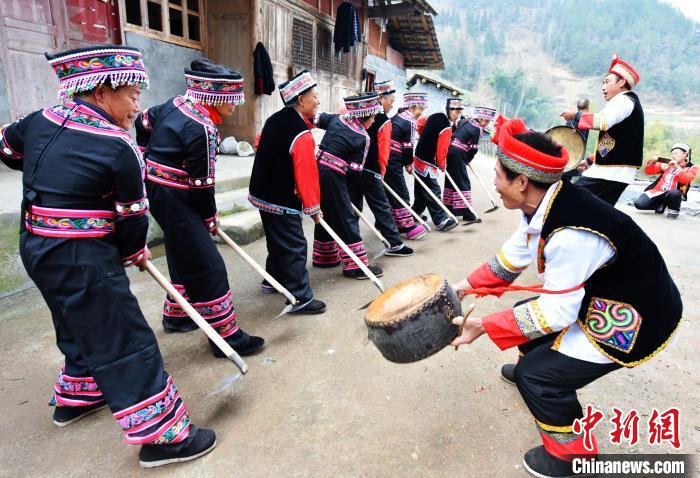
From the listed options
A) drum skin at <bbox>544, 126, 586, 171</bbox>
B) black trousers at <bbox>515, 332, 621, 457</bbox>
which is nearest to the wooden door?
drum skin at <bbox>544, 126, 586, 171</bbox>

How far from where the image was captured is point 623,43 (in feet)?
287

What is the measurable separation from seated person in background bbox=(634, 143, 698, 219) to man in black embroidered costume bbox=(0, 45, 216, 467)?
31.1 feet

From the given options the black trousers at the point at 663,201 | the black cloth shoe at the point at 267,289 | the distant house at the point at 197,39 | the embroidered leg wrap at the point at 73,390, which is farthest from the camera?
the black trousers at the point at 663,201

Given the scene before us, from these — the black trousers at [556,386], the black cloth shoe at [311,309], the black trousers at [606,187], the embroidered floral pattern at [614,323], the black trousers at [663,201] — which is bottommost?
the black trousers at [663,201]

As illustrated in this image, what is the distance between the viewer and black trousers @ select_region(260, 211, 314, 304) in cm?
341

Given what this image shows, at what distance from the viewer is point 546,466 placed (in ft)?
6.48

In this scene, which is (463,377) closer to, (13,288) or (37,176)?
(37,176)

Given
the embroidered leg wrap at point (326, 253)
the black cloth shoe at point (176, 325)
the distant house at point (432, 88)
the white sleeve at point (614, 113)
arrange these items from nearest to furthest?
the black cloth shoe at point (176, 325) → the white sleeve at point (614, 113) → the embroidered leg wrap at point (326, 253) → the distant house at point (432, 88)

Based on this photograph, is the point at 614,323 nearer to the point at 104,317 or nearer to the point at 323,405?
the point at 323,405

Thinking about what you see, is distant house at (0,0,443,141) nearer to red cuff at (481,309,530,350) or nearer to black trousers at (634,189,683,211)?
red cuff at (481,309,530,350)

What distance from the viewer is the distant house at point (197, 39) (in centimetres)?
505

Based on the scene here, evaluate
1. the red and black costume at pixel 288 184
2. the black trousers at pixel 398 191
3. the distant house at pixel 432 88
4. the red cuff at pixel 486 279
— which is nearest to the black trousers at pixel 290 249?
the red and black costume at pixel 288 184

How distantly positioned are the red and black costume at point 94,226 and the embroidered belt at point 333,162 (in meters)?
2.26

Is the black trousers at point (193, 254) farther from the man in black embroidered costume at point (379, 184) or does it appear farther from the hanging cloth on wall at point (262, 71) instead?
the hanging cloth on wall at point (262, 71)
